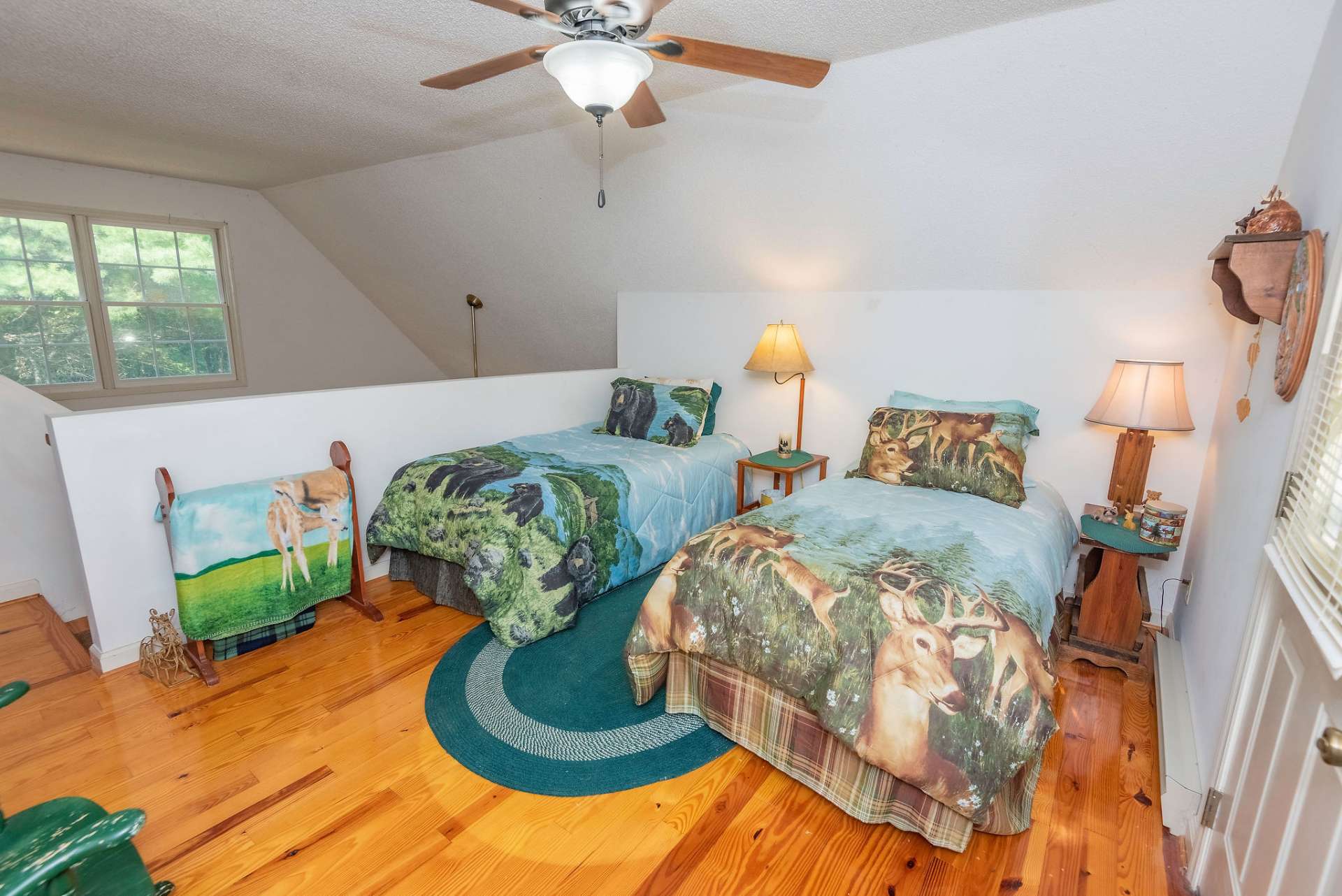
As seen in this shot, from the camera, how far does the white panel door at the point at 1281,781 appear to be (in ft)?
3.05

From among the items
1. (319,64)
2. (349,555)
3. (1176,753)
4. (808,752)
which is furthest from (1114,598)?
(319,64)

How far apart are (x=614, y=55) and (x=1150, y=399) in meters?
2.37

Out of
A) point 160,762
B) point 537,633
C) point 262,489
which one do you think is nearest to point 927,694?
point 537,633

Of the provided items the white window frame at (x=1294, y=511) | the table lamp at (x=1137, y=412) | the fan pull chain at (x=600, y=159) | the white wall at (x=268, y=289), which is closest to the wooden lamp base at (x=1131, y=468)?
the table lamp at (x=1137, y=412)

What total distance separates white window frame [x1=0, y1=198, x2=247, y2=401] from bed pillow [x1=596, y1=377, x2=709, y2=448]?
11.8 feet

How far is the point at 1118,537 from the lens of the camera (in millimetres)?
2357

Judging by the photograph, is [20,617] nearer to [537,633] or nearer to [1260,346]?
[537,633]

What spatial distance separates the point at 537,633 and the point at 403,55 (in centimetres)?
235

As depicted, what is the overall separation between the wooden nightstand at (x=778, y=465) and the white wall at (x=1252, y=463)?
1706 millimetres

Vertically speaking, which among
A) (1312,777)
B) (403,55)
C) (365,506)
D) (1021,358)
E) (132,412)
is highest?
(403,55)

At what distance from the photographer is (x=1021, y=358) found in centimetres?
289

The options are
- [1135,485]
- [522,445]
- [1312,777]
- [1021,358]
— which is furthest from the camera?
[522,445]

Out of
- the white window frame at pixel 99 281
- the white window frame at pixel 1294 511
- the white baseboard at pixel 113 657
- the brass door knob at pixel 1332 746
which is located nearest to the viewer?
the brass door knob at pixel 1332 746

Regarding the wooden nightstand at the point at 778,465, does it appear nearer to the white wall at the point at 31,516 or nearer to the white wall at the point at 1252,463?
the white wall at the point at 1252,463
